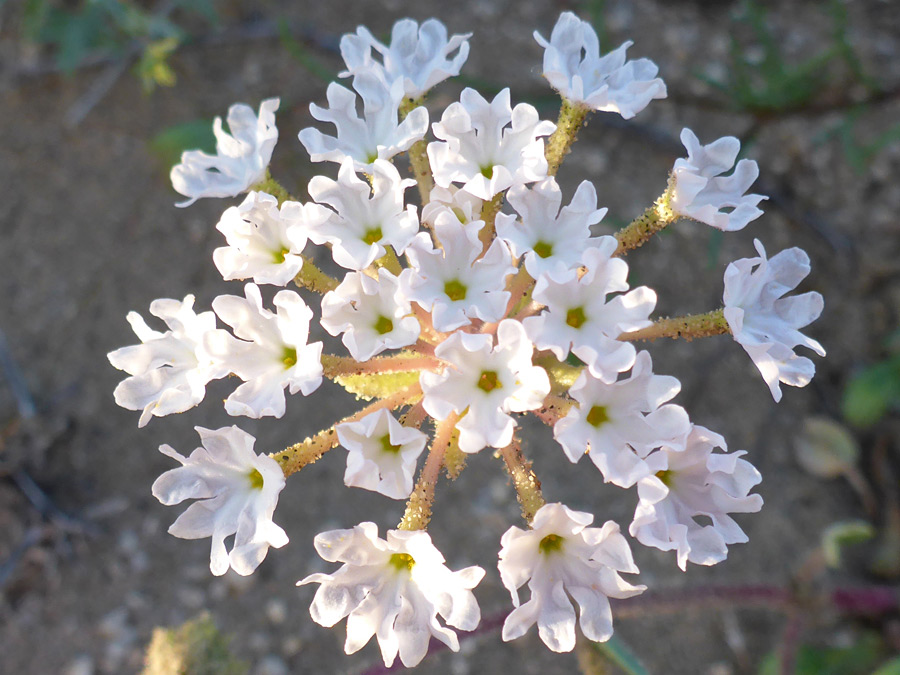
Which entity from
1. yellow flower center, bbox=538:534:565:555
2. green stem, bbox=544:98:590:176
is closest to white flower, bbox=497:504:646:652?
yellow flower center, bbox=538:534:565:555

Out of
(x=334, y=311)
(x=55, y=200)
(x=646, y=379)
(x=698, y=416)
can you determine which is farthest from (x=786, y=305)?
(x=55, y=200)

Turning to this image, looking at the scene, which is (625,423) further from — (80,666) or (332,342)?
(80,666)

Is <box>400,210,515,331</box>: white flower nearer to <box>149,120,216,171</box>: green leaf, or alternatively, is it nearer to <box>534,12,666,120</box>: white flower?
<box>534,12,666,120</box>: white flower

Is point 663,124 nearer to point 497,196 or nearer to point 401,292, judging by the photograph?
point 497,196

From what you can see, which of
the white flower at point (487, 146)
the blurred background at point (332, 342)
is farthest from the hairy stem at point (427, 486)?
the blurred background at point (332, 342)

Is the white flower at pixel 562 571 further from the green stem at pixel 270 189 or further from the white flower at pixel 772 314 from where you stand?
the green stem at pixel 270 189

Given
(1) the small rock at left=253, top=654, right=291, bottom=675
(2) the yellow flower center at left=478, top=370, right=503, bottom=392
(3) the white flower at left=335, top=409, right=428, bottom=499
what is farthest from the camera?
(1) the small rock at left=253, top=654, right=291, bottom=675

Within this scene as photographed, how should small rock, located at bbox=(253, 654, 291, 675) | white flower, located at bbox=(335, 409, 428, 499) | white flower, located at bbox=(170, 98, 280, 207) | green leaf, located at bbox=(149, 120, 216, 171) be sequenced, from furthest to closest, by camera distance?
green leaf, located at bbox=(149, 120, 216, 171) → small rock, located at bbox=(253, 654, 291, 675) → white flower, located at bbox=(170, 98, 280, 207) → white flower, located at bbox=(335, 409, 428, 499)
